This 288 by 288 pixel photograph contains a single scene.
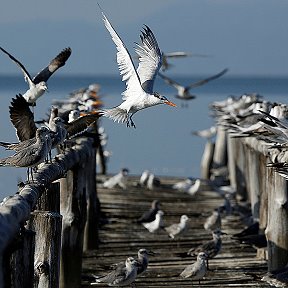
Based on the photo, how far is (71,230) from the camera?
8.66 m

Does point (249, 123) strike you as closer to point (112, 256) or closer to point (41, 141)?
point (112, 256)

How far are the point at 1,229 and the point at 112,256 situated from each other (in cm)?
567

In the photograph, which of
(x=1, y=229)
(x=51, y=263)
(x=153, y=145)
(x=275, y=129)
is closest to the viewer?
(x=1, y=229)

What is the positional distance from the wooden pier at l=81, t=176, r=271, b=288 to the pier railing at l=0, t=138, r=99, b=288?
47 centimetres

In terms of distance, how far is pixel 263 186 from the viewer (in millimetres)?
9945

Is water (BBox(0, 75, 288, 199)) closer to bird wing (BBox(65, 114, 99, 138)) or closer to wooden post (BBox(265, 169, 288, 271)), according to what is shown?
bird wing (BBox(65, 114, 99, 138))

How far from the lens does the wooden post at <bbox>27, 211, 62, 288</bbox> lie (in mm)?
6312

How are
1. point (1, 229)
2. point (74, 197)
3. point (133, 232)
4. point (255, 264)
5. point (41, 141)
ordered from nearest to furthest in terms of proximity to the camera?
point (1, 229) → point (41, 141) → point (74, 197) → point (255, 264) → point (133, 232)

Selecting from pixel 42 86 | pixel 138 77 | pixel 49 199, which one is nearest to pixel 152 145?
pixel 42 86

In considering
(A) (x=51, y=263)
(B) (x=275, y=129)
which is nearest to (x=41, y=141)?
(A) (x=51, y=263)

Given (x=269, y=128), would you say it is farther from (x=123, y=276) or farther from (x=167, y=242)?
(x=167, y=242)

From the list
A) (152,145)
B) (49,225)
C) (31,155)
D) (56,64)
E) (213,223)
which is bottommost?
(152,145)

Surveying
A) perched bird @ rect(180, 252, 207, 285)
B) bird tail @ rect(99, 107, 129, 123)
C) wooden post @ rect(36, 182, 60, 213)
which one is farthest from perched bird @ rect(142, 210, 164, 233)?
wooden post @ rect(36, 182, 60, 213)

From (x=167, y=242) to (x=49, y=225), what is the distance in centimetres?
505
